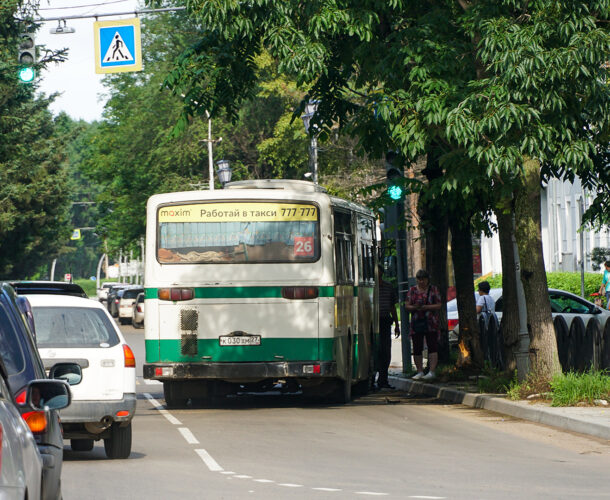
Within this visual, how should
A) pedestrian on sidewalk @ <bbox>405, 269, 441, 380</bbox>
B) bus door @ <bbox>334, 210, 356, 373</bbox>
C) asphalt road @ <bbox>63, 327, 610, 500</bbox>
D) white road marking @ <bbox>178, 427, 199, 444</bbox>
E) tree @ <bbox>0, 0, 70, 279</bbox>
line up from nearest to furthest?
1. asphalt road @ <bbox>63, 327, 610, 500</bbox>
2. white road marking @ <bbox>178, 427, 199, 444</bbox>
3. bus door @ <bbox>334, 210, 356, 373</bbox>
4. pedestrian on sidewalk @ <bbox>405, 269, 441, 380</bbox>
5. tree @ <bbox>0, 0, 70, 279</bbox>

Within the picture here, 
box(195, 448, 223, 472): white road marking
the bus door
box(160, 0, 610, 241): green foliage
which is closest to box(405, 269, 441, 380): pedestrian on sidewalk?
the bus door

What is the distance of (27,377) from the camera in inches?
273

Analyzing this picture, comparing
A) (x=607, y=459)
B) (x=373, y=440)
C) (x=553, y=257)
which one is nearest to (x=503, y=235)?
Answer: (x=373, y=440)

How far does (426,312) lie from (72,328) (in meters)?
10.2

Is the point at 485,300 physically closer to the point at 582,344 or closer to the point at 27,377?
the point at 582,344

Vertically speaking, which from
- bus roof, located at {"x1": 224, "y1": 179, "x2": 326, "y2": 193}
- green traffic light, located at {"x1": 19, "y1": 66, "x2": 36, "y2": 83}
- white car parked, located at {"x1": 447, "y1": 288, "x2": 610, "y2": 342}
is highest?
green traffic light, located at {"x1": 19, "y1": 66, "x2": 36, "y2": 83}

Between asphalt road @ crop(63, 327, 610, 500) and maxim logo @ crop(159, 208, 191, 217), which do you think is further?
maxim logo @ crop(159, 208, 191, 217)

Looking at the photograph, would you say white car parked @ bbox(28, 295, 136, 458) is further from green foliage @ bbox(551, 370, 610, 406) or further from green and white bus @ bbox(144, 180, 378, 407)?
green foliage @ bbox(551, 370, 610, 406)

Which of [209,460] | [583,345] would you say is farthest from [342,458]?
[583,345]

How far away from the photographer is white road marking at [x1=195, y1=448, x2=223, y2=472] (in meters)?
12.1

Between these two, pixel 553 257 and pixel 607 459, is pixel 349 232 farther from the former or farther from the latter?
pixel 553 257

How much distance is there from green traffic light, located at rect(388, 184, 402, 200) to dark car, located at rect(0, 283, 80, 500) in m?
14.6

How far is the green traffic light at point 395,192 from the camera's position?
71.1 ft

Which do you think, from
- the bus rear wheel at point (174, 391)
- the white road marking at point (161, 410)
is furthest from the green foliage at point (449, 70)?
the white road marking at point (161, 410)
